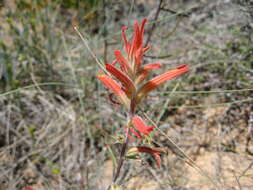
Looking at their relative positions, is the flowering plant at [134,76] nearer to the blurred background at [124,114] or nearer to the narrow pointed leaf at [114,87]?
the narrow pointed leaf at [114,87]

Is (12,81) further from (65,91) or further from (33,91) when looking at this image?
(65,91)

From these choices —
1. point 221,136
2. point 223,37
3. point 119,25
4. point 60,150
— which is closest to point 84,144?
point 60,150

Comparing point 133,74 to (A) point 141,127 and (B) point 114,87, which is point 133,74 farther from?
(A) point 141,127

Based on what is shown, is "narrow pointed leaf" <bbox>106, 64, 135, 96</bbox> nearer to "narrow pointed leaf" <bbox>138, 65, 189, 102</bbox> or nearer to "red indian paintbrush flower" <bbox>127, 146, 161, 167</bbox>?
"narrow pointed leaf" <bbox>138, 65, 189, 102</bbox>

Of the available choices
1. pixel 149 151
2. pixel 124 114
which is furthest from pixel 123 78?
pixel 124 114

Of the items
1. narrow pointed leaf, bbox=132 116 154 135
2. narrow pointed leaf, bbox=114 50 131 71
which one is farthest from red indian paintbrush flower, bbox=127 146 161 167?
narrow pointed leaf, bbox=114 50 131 71

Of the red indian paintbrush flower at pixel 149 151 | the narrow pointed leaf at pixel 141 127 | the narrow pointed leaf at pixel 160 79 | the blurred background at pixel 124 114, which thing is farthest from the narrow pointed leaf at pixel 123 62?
the blurred background at pixel 124 114

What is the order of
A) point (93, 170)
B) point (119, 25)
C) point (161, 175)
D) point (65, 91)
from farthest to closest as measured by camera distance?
Result: point (119, 25) → point (65, 91) → point (93, 170) → point (161, 175)

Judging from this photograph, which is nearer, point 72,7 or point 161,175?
point 161,175
